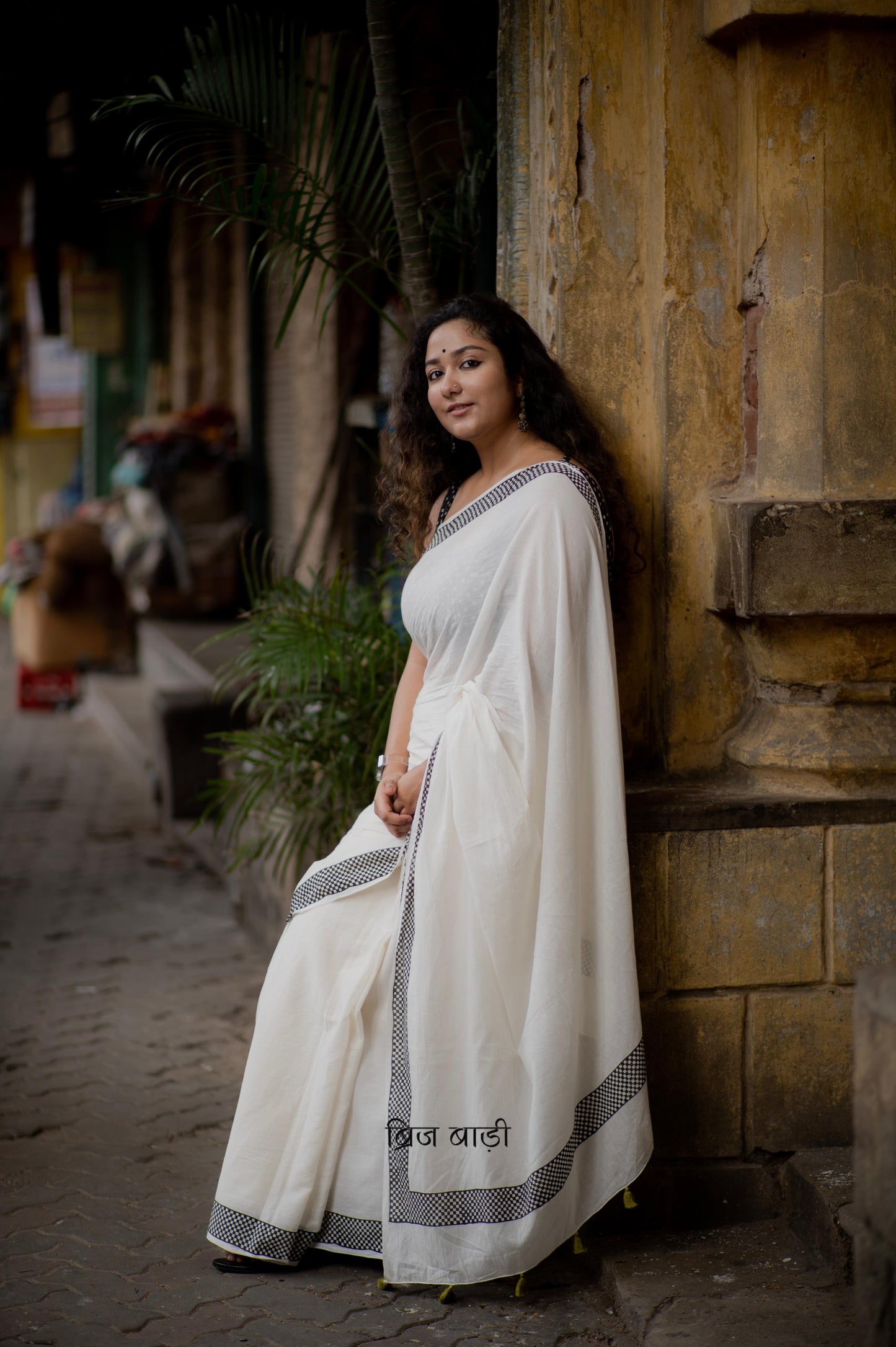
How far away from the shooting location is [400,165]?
3691 mm

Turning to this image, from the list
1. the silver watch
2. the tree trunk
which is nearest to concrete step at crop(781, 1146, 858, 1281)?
the silver watch

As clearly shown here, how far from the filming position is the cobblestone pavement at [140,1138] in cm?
276

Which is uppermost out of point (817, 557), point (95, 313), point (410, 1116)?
point (95, 313)

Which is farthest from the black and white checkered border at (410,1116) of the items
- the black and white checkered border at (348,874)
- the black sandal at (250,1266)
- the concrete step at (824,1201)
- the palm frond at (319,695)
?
the palm frond at (319,695)

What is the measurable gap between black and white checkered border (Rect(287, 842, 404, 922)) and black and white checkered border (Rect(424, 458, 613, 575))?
2.22 feet

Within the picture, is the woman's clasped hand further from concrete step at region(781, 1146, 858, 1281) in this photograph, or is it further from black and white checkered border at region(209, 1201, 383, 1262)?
concrete step at region(781, 1146, 858, 1281)

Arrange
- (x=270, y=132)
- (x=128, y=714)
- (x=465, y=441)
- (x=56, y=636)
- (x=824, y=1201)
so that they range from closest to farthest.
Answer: (x=824, y=1201)
(x=465, y=441)
(x=270, y=132)
(x=128, y=714)
(x=56, y=636)

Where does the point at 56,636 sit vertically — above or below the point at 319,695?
below

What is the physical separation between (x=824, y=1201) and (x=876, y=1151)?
3.15ft

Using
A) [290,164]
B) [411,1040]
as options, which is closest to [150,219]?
[290,164]

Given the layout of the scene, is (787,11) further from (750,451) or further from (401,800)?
(401,800)

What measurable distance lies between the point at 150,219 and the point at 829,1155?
406 inches

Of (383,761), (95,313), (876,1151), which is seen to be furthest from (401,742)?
(95,313)

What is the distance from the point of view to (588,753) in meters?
2.78
